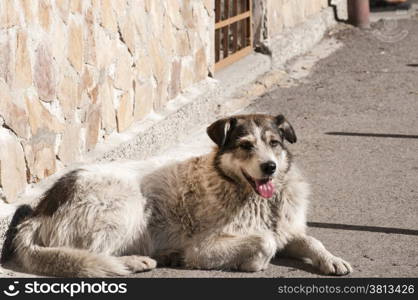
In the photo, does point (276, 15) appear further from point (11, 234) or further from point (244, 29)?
point (11, 234)

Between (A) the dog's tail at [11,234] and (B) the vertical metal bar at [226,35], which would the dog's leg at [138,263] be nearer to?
(A) the dog's tail at [11,234]

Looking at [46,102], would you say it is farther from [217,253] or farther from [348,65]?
[348,65]

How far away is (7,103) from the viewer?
21.0ft

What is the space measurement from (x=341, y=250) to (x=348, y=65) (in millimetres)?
7302

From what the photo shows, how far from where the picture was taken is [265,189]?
635cm

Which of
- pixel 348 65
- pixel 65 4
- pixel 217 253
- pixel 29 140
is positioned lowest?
pixel 348 65

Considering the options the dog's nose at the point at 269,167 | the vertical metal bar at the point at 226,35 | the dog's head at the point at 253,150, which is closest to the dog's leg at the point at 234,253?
the dog's head at the point at 253,150

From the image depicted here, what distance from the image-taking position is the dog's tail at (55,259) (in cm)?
596

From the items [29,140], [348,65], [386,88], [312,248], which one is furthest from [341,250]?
[348,65]

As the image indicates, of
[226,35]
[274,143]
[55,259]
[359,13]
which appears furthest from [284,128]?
[359,13]

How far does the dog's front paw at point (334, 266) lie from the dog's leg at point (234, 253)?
12.5 inches

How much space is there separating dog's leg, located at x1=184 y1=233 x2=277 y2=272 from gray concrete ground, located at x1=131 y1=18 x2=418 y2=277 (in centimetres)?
7

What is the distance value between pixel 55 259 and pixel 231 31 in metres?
6.36

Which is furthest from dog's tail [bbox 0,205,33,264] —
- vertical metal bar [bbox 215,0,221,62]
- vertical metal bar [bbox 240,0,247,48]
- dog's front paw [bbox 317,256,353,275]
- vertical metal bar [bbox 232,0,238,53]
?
vertical metal bar [bbox 240,0,247,48]
